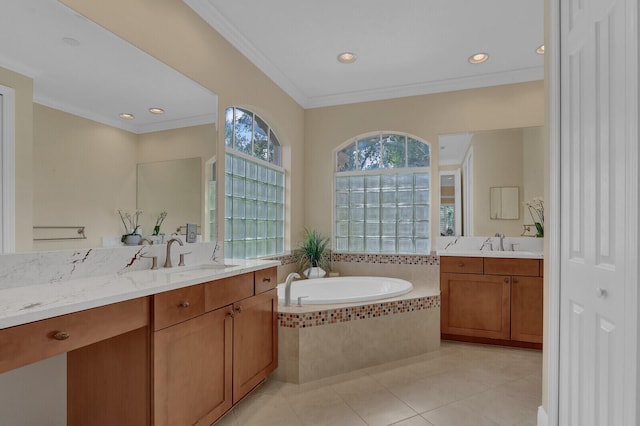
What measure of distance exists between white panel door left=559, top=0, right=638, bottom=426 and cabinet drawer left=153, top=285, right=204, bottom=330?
1.65m

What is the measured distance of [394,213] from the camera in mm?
4039

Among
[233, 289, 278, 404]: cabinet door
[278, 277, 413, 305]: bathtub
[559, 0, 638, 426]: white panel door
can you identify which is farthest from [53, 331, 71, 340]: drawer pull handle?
[278, 277, 413, 305]: bathtub

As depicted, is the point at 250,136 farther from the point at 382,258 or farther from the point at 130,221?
the point at 382,258

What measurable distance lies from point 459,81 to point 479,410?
3.04 metres

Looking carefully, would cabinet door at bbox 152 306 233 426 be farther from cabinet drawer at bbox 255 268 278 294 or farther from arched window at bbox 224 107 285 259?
arched window at bbox 224 107 285 259

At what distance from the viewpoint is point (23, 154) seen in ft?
4.76

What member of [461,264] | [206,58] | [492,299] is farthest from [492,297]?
[206,58]

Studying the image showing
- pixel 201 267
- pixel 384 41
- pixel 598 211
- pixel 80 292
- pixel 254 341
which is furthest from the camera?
pixel 384 41

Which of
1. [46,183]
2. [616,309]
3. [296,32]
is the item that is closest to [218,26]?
[296,32]

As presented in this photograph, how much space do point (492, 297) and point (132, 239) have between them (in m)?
3.01

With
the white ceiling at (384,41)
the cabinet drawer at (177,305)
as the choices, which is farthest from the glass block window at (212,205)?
the white ceiling at (384,41)

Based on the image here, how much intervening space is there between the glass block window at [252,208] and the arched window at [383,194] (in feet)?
2.47

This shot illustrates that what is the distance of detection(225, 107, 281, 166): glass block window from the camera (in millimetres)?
3079

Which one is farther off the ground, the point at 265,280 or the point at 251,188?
the point at 251,188
